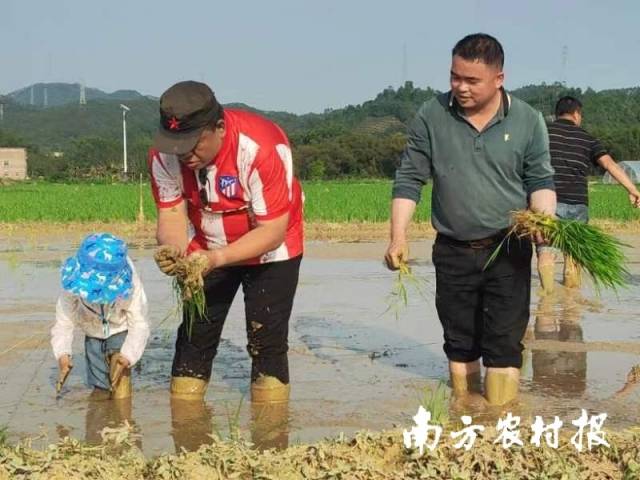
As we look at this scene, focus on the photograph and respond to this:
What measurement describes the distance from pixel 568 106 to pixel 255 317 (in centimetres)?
408

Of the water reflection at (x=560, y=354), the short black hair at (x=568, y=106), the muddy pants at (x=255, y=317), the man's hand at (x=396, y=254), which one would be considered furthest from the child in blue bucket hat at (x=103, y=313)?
the short black hair at (x=568, y=106)

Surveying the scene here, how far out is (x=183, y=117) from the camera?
3666 millimetres

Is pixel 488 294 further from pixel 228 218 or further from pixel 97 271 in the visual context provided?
pixel 97 271

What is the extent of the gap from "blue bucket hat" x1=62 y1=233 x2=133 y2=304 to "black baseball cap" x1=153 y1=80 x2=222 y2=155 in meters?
0.84

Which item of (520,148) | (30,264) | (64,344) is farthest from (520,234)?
(30,264)

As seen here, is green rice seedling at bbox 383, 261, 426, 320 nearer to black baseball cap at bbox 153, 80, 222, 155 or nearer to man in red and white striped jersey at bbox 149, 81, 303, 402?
man in red and white striped jersey at bbox 149, 81, 303, 402

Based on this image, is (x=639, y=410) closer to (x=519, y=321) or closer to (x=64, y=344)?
→ (x=519, y=321)

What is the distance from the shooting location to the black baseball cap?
12.1 feet

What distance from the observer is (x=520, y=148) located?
4.22 m

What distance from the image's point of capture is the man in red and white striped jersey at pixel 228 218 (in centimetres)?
377

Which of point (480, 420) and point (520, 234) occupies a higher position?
point (520, 234)

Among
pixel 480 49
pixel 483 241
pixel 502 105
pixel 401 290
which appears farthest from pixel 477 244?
pixel 480 49

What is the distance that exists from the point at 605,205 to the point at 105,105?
136758 millimetres

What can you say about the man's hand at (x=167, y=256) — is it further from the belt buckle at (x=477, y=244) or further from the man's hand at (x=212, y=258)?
the belt buckle at (x=477, y=244)
